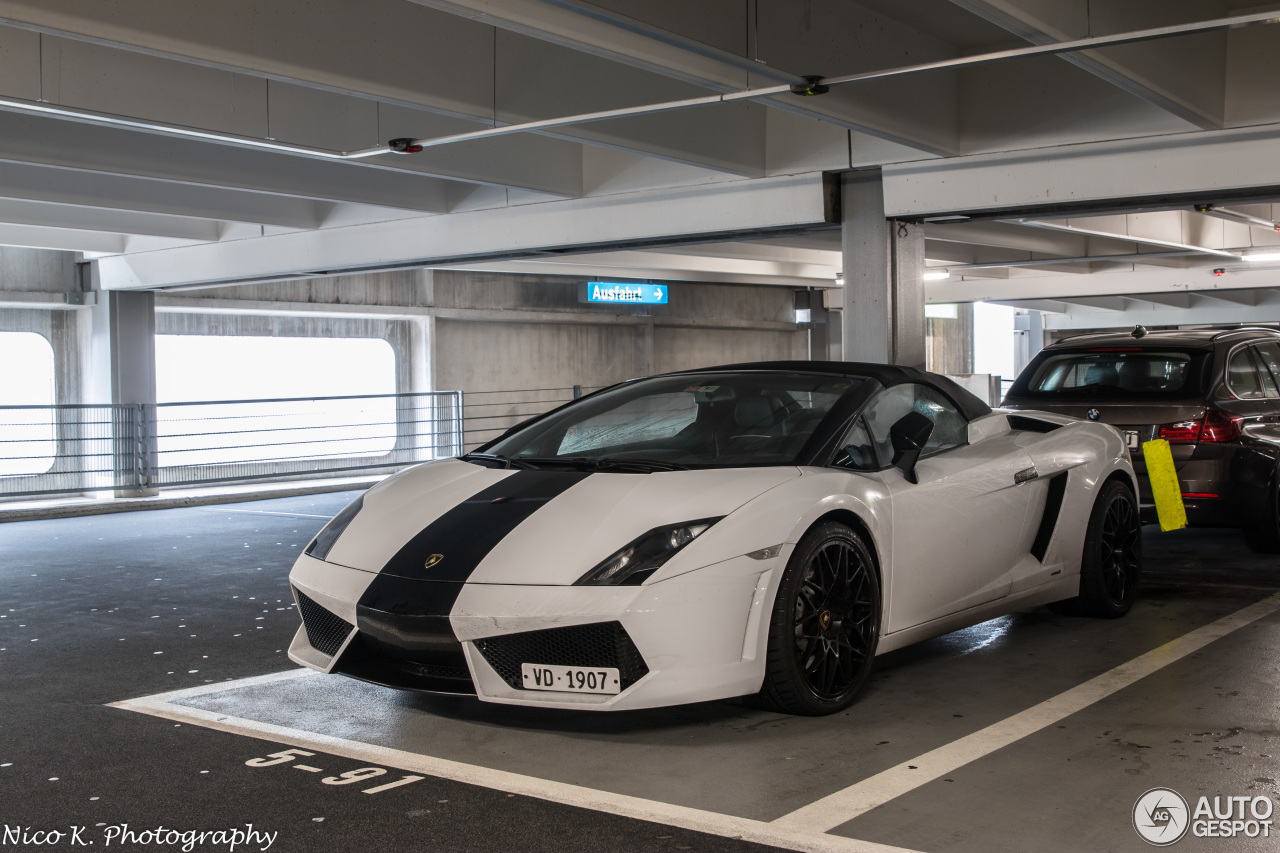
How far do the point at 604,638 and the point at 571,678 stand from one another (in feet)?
0.54

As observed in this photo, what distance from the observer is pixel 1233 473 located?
7.14 meters

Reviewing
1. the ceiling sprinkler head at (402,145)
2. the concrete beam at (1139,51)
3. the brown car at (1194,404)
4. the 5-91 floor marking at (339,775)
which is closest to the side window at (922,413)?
the concrete beam at (1139,51)

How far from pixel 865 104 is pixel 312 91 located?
3901 millimetres

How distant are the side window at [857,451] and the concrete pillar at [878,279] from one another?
470cm

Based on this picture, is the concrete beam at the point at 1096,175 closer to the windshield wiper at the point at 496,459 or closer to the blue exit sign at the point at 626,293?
the windshield wiper at the point at 496,459

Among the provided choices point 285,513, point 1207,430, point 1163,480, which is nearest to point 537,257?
point 285,513

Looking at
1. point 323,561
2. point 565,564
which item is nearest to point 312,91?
point 323,561

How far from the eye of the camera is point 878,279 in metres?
9.19

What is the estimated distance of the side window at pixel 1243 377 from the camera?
7.42 metres

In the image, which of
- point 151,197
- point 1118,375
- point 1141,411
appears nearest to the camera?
point 1141,411

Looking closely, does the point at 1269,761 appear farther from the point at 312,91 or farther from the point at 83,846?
the point at 312,91

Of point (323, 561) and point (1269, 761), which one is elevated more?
point (323, 561)

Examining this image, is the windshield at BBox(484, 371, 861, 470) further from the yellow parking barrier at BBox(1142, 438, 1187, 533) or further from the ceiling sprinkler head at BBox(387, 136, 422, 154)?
the ceiling sprinkler head at BBox(387, 136, 422, 154)

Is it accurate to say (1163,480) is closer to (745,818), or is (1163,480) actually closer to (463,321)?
(745,818)
